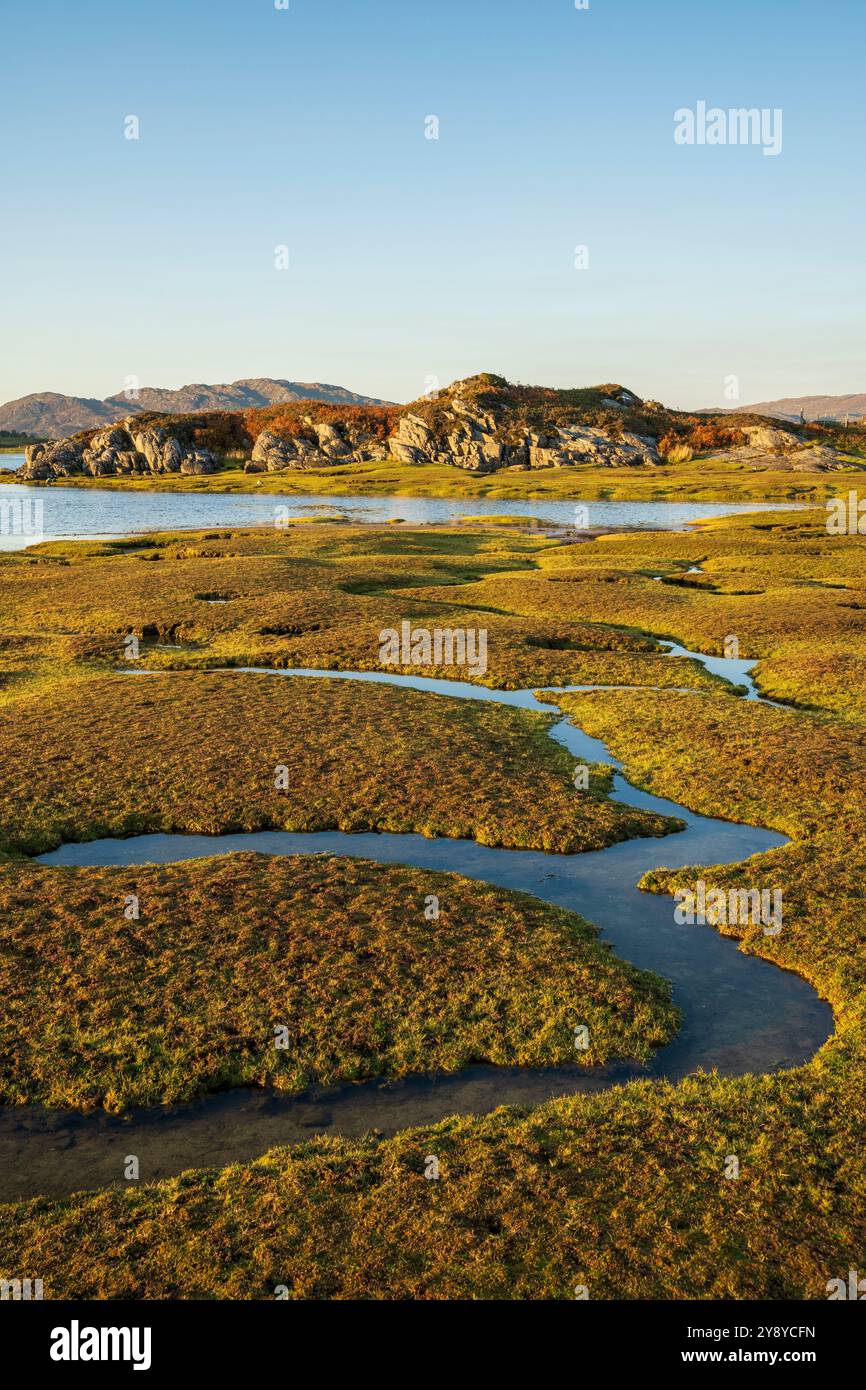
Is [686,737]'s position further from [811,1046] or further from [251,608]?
[251,608]

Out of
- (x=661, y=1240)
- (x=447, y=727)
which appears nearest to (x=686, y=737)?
(x=447, y=727)

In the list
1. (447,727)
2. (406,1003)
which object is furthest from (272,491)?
(406,1003)

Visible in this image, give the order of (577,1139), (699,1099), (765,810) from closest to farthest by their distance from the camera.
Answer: (577,1139)
(699,1099)
(765,810)

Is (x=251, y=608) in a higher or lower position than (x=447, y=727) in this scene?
higher

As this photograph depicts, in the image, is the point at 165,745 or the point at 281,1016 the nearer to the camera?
the point at 281,1016
